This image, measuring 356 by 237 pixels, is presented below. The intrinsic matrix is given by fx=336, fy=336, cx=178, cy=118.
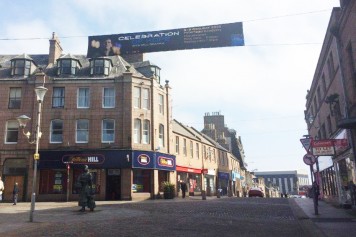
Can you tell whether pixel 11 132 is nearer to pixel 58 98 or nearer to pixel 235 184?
pixel 58 98

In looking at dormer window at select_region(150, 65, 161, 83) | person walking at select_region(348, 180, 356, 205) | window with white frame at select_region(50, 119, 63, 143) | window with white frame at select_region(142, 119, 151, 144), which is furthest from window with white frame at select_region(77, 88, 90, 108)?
person walking at select_region(348, 180, 356, 205)

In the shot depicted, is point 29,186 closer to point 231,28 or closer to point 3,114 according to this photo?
point 3,114

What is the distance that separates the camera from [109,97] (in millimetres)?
32906

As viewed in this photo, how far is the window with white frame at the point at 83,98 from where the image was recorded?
3247 centimetres

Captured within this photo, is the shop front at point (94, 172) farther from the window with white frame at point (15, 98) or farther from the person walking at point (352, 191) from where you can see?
the person walking at point (352, 191)

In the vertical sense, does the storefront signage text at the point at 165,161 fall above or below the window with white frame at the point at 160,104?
below

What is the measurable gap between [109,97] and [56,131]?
5897 millimetres

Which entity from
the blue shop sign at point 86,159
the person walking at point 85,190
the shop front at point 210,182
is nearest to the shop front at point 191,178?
the shop front at point 210,182

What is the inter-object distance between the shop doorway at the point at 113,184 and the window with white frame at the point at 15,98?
11000 mm

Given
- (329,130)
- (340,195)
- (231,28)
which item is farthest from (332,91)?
(231,28)

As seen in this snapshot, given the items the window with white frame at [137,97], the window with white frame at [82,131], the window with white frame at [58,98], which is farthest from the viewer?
the window with white frame at [137,97]

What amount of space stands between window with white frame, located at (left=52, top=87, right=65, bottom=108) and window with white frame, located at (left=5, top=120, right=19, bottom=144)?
3.97 meters

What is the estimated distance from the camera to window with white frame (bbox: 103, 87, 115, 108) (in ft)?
107

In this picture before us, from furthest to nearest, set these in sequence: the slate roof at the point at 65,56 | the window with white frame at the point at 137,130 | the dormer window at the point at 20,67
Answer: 1. the slate roof at the point at 65,56
2. the dormer window at the point at 20,67
3. the window with white frame at the point at 137,130
